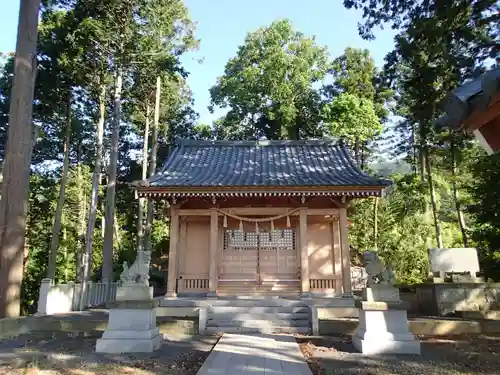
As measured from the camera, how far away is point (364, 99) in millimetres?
22094

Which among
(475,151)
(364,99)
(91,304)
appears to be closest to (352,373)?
(91,304)

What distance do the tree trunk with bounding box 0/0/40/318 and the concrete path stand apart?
5246mm

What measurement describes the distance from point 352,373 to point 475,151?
15.7 metres

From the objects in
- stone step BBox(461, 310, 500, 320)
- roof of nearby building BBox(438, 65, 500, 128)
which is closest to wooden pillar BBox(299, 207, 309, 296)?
stone step BBox(461, 310, 500, 320)

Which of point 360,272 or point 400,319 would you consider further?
point 360,272

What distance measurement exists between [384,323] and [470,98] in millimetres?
5129

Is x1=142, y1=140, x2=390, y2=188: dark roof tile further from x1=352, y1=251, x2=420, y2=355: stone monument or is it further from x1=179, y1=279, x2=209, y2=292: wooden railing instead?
x1=352, y1=251, x2=420, y2=355: stone monument

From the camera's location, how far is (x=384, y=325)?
A: 6.41m

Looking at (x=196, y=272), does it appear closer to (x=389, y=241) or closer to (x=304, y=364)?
(x=304, y=364)

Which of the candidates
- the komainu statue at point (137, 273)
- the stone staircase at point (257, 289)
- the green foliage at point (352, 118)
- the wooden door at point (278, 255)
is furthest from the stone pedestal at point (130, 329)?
the green foliage at point (352, 118)

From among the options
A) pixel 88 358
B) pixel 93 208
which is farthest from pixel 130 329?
pixel 93 208

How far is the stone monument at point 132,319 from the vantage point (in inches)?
250

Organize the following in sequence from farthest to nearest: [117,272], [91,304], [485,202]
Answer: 1. [117,272]
2. [91,304]
3. [485,202]

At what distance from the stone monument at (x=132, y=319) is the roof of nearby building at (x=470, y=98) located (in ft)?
19.1
